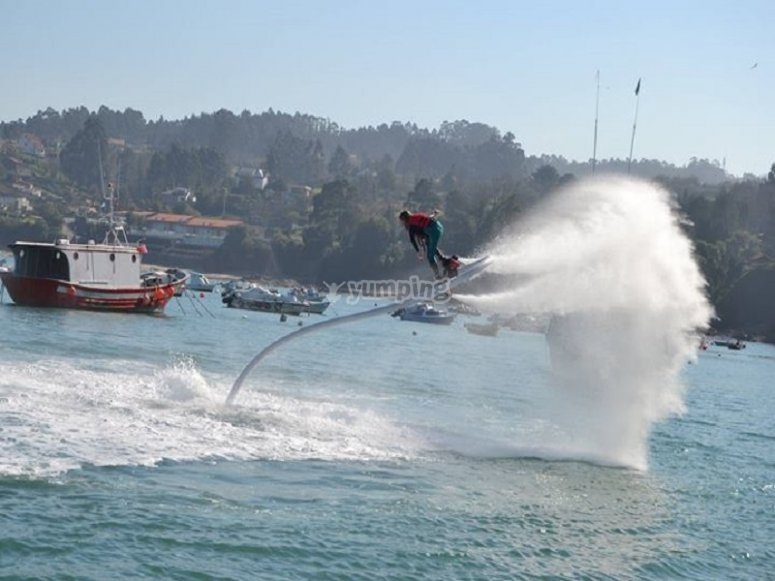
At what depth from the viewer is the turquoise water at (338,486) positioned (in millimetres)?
16266

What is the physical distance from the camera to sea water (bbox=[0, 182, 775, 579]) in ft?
54.0

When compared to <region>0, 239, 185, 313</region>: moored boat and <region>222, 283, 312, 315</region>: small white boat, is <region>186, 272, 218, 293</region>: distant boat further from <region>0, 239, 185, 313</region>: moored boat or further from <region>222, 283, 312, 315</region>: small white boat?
<region>0, 239, 185, 313</region>: moored boat

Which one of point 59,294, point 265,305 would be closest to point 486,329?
point 265,305

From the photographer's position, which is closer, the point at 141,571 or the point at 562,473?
the point at 141,571

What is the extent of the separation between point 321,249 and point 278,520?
501 feet

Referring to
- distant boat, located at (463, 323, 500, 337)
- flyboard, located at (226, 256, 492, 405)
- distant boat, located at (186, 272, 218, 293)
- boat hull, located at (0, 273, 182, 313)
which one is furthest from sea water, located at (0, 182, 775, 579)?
distant boat, located at (186, 272, 218, 293)

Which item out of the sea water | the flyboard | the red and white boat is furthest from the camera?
the red and white boat

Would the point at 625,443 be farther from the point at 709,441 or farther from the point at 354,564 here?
the point at 354,564

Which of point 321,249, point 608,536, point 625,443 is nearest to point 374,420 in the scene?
point 625,443

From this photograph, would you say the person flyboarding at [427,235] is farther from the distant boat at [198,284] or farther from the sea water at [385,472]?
the distant boat at [198,284]

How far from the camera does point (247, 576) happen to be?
15.3 meters

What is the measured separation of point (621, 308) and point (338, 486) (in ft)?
29.2

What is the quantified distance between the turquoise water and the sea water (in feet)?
0.16

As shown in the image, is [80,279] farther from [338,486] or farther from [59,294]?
[338,486]
